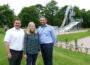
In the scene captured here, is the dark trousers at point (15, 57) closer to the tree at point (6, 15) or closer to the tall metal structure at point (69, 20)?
the tree at point (6, 15)

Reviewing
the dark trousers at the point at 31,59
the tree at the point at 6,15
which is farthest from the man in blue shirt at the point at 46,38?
the tree at the point at 6,15

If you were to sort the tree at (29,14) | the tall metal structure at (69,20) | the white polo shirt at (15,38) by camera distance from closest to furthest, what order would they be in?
the white polo shirt at (15,38) → the tree at (29,14) → the tall metal structure at (69,20)

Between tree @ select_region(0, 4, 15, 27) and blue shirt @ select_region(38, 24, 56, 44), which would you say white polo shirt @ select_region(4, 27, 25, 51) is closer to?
blue shirt @ select_region(38, 24, 56, 44)

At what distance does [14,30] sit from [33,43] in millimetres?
583

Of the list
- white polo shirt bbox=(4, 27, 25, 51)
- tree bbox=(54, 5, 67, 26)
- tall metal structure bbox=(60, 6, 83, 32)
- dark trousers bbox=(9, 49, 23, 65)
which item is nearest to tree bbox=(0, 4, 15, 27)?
tall metal structure bbox=(60, 6, 83, 32)

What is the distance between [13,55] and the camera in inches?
372

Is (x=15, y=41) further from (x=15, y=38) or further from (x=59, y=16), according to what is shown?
(x=59, y=16)

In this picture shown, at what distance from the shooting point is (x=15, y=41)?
9375 mm

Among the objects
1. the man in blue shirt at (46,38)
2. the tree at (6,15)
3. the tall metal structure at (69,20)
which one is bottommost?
the tall metal structure at (69,20)

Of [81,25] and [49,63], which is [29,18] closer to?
[81,25]

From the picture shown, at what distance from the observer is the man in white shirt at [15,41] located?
9.36 m

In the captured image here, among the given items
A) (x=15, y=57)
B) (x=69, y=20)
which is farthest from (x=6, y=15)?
(x=15, y=57)

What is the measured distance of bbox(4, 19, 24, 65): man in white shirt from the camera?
936 centimetres

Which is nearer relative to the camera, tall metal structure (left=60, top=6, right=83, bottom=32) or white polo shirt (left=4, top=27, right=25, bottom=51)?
white polo shirt (left=4, top=27, right=25, bottom=51)
